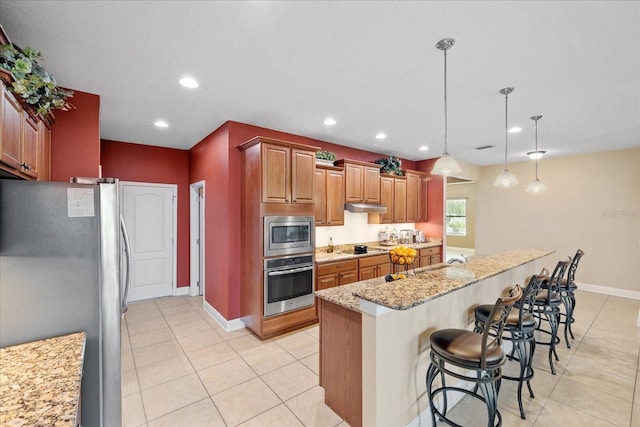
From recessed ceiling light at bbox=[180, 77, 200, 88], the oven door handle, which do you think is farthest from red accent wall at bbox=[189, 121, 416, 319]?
recessed ceiling light at bbox=[180, 77, 200, 88]

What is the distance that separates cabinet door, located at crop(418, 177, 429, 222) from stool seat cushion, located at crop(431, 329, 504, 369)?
4607mm

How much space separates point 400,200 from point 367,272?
6.40 feet

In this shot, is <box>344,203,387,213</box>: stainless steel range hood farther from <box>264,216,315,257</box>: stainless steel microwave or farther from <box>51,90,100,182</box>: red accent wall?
<box>51,90,100,182</box>: red accent wall

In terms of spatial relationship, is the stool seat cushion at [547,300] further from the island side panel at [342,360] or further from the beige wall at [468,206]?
the beige wall at [468,206]

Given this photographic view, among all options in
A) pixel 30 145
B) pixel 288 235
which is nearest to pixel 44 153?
pixel 30 145

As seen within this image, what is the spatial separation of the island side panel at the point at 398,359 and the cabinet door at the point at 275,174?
2.13 meters

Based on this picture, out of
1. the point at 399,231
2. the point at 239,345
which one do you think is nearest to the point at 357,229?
the point at 399,231

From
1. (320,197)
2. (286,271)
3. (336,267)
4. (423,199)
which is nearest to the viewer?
(286,271)

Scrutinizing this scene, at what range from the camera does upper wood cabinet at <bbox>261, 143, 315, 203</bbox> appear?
11.4ft

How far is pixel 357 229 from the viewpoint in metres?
5.37

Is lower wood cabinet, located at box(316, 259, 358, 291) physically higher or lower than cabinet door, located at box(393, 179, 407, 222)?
lower

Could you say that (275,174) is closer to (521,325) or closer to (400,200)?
(521,325)

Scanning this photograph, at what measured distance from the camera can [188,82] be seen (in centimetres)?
262

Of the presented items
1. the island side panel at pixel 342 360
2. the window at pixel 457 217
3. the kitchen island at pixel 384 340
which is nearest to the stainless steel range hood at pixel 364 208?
the kitchen island at pixel 384 340
